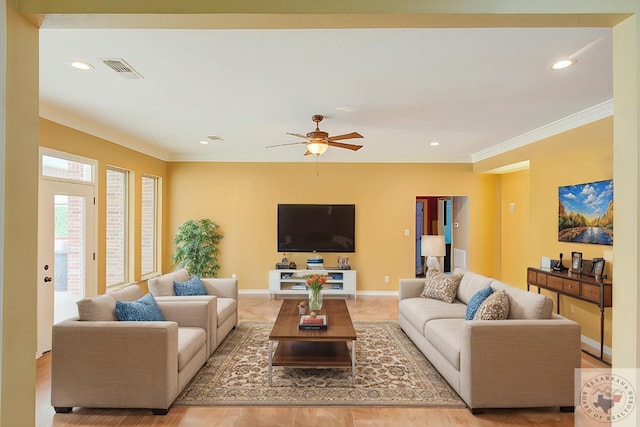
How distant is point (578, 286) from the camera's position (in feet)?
12.2

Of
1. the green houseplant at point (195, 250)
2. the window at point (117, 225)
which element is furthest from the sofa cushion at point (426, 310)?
the window at point (117, 225)

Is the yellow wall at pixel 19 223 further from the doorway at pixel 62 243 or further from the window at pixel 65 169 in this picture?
the window at pixel 65 169

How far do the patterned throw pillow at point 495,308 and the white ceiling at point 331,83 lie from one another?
1879 millimetres

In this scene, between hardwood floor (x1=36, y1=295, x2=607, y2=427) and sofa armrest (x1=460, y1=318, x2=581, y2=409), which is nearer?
hardwood floor (x1=36, y1=295, x2=607, y2=427)

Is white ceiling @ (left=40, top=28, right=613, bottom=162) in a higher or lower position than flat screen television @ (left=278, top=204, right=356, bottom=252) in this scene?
higher

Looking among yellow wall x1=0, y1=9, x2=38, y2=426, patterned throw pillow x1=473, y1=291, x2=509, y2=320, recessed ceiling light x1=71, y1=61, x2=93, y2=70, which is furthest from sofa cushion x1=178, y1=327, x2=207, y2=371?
patterned throw pillow x1=473, y1=291, x2=509, y2=320

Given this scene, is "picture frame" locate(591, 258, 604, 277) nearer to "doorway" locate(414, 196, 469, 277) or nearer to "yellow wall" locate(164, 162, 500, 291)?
"yellow wall" locate(164, 162, 500, 291)

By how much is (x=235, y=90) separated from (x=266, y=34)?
1.12 m

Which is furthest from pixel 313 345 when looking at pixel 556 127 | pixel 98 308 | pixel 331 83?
pixel 556 127

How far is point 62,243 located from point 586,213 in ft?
20.5

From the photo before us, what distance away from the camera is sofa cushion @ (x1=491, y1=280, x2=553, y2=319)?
286 cm

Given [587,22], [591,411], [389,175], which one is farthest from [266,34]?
[389,175]

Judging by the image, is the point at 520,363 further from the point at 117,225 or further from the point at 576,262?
the point at 117,225

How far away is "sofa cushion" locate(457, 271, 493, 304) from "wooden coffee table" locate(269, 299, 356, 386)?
4.99 ft
